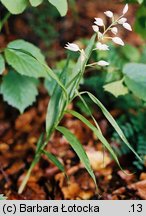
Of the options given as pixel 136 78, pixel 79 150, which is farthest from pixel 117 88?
pixel 79 150

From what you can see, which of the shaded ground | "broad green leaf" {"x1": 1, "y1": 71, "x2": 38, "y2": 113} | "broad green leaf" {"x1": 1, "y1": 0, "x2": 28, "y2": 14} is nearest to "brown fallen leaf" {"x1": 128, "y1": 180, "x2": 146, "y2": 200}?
the shaded ground

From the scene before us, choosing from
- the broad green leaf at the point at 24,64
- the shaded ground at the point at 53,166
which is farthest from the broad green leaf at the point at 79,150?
the shaded ground at the point at 53,166

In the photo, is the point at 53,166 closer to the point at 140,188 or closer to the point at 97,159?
the point at 97,159

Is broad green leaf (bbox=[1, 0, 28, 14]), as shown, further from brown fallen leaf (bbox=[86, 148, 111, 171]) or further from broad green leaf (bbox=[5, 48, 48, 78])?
brown fallen leaf (bbox=[86, 148, 111, 171])

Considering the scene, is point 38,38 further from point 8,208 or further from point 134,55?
point 8,208

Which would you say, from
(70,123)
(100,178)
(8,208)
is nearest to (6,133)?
(70,123)
